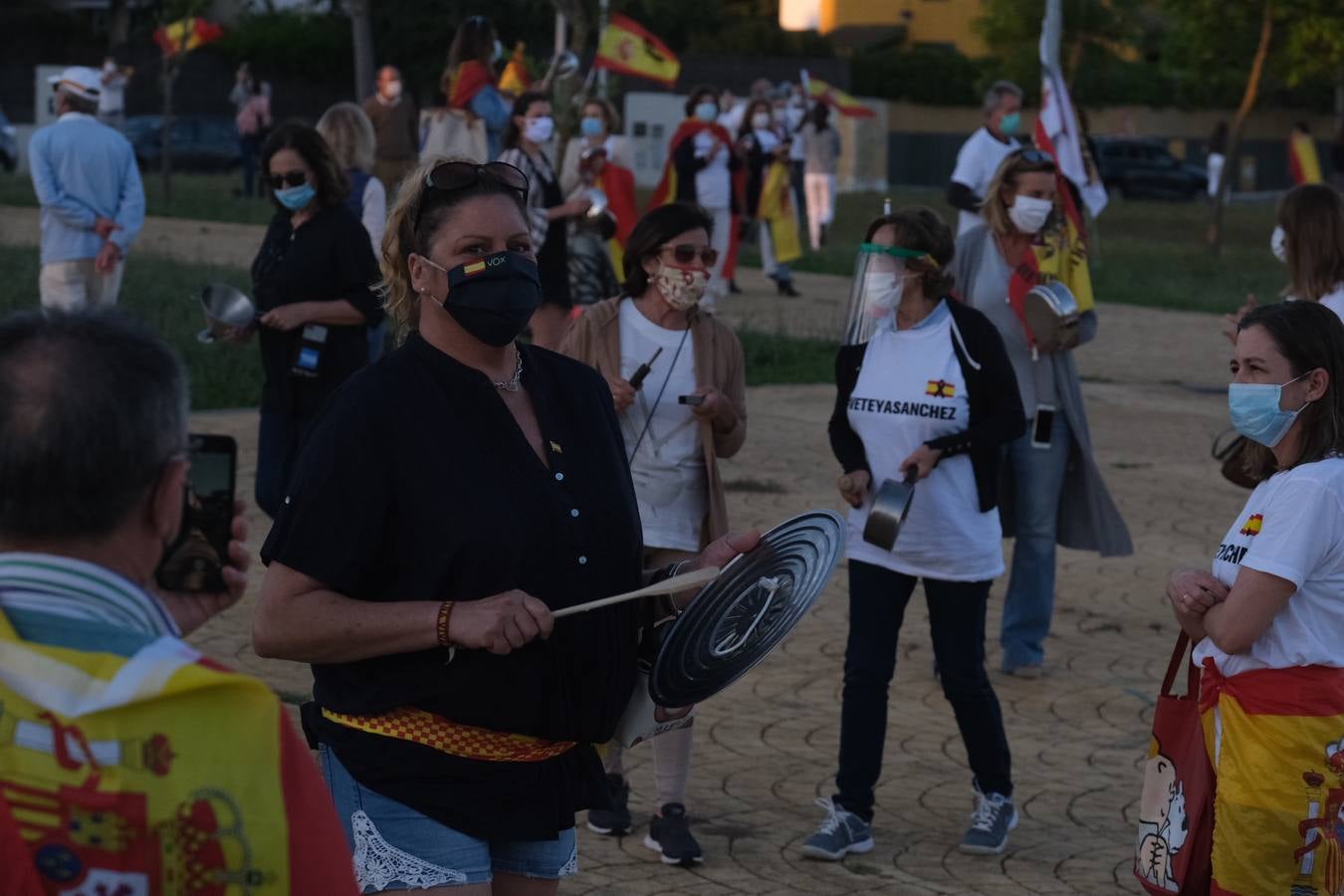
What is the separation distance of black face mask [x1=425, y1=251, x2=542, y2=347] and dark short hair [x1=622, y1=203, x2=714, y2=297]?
2.40m

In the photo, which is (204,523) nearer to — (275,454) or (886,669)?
(886,669)

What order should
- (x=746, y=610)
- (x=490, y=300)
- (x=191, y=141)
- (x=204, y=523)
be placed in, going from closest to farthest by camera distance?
1. (x=204, y=523)
2. (x=490, y=300)
3. (x=746, y=610)
4. (x=191, y=141)

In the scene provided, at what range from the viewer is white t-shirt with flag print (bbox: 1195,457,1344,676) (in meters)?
4.05

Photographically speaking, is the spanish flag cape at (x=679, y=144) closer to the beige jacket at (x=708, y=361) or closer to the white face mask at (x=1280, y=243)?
the white face mask at (x=1280, y=243)

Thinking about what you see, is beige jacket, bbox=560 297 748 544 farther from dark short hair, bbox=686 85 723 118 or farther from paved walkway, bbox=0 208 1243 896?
dark short hair, bbox=686 85 723 118

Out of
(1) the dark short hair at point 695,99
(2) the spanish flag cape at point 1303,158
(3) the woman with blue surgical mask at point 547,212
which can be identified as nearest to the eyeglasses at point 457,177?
(3) the woman with blue surgical mask at point 547,212

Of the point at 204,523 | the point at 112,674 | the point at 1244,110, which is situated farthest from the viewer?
the point at 1244,110

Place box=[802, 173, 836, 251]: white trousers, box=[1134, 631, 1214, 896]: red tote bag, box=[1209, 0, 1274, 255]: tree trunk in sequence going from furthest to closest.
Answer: box=[1209, 0, 1274, 255]: tree trunk
box=[802, 173, 836, 251]: white trousers
box=[1134, 631, 1214, 896]: red tote bag

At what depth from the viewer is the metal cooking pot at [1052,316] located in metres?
7.70

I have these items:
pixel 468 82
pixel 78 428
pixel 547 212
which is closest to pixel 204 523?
pixel 78 428

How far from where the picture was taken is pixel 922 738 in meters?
7.25

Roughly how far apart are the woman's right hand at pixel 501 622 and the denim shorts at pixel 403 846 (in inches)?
15.4

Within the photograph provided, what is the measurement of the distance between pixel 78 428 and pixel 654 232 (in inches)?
156

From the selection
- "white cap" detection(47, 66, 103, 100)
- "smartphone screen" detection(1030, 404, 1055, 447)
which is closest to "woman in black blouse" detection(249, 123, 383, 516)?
"smartphone screen" detection(1030, 404, 1055, 447)
